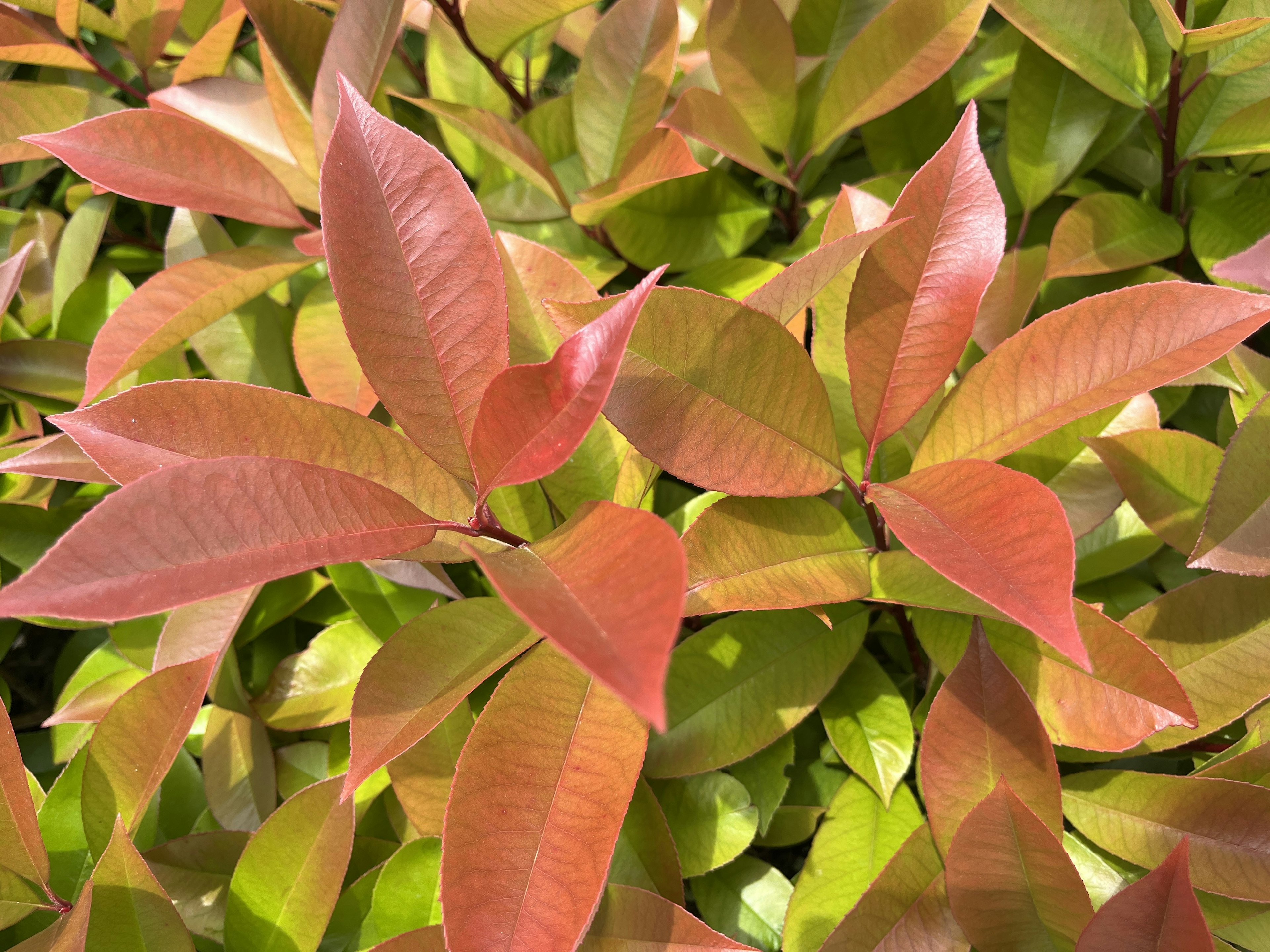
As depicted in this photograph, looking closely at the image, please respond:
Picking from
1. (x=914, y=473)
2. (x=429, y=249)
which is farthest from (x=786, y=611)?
(x=429, y=249)

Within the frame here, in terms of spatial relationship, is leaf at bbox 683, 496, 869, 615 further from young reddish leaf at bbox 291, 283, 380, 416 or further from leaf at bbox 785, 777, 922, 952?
young reddish leaf at bbox 291, 283, 380, 416

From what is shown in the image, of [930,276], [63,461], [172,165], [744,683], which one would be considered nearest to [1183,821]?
[744,683]

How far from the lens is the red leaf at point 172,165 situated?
37.0 inches

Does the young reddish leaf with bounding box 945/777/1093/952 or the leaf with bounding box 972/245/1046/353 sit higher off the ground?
the leaf with bounding box 972/245/1046/353

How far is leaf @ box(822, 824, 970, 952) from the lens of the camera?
71 centimetres

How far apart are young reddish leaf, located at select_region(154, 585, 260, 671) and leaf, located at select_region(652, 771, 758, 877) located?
1.52ft

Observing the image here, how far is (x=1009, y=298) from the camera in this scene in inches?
37.2

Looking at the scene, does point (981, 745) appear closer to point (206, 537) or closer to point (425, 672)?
point (425, 672)

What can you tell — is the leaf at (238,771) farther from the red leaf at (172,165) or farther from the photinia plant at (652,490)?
the red leaf at (172,165)

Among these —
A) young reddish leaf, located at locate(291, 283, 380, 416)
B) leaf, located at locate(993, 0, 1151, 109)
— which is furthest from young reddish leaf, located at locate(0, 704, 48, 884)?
leaf, located at locate(993, 0, 1151, 109)

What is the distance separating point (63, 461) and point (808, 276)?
706mm

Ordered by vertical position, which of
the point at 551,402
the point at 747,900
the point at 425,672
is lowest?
the point at 747,900

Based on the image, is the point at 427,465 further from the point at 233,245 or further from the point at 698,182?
the point at 233,245

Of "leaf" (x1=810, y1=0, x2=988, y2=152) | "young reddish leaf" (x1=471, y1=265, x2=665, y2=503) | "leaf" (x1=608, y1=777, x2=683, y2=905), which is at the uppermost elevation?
"leaf" (x1=810, y1=0, x2=988, y2=152)
